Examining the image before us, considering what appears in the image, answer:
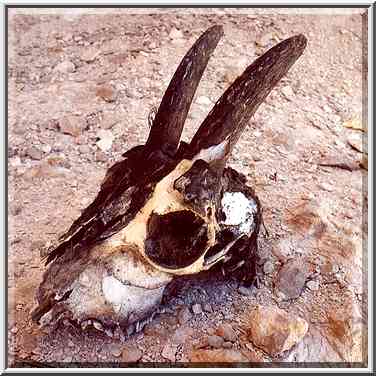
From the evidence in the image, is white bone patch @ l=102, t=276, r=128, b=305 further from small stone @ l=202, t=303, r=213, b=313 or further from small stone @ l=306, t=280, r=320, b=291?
small stone @ l=306, t=280, r=320, b=291

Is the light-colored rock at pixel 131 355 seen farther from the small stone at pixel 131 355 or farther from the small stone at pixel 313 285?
the small stone at pixel 313 285

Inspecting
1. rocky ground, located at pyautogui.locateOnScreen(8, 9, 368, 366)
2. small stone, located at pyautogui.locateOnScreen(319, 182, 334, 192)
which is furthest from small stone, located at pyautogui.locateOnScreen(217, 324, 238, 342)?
small stone, located at pyautogui.locateOnScreen(319, 182, 334, 192)

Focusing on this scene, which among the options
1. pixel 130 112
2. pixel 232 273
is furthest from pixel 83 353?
pixel 130 112

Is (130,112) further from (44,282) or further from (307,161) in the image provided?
(44,282)

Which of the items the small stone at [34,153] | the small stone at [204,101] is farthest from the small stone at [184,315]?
the small stone at [204,101]

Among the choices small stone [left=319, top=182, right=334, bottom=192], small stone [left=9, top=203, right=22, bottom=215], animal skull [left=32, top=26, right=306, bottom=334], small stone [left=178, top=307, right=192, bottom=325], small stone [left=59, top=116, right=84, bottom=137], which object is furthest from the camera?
small stone [left=59, top=116, right=84, bottom=137]
